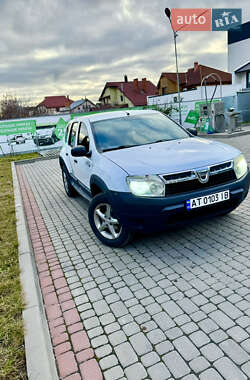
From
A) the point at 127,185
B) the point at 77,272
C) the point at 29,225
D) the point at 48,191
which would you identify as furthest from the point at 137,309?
the point at 48,191

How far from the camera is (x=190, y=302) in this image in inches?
101

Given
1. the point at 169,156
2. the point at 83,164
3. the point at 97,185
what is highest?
the point at 169,156

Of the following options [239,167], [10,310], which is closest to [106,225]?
[10,310]

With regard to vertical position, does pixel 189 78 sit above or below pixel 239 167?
above

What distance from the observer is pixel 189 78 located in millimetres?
41656

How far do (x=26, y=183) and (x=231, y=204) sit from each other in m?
7.23

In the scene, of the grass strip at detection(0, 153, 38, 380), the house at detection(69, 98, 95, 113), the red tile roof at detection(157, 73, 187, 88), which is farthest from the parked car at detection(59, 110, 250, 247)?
the house at detection(69, 98, 95, 113)

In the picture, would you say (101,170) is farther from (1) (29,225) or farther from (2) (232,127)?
(2) (232,127)

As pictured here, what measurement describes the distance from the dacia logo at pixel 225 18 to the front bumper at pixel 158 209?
2074 cm

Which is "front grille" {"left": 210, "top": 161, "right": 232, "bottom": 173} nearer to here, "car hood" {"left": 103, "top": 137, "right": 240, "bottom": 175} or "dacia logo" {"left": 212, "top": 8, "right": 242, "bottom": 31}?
"car hood" {"left": 103, "top": 137, "right": 240, "bottom": 175}

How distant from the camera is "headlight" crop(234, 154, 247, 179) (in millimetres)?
3447

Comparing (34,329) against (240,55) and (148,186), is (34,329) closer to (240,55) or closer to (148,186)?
(148,186)

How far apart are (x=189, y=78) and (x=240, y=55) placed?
15797mm

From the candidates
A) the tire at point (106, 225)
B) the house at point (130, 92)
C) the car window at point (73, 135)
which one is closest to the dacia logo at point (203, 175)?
the tire at point (106, 225)
